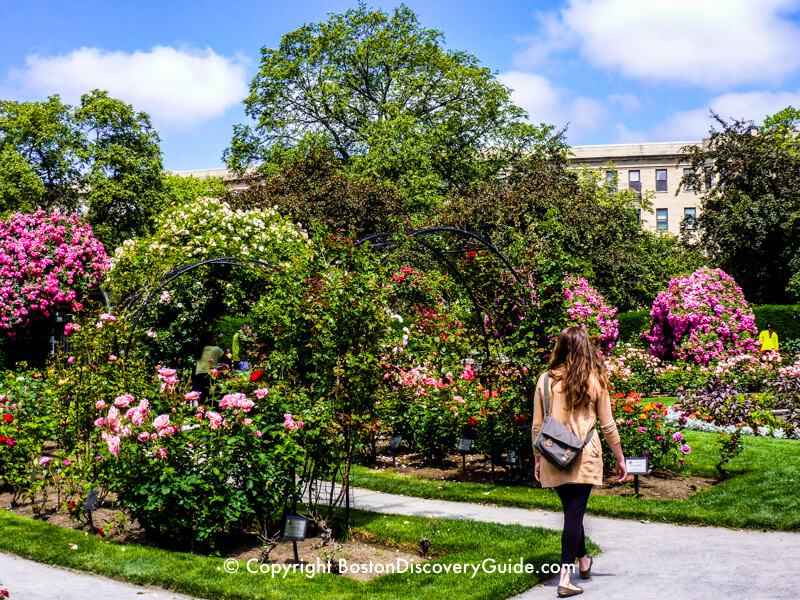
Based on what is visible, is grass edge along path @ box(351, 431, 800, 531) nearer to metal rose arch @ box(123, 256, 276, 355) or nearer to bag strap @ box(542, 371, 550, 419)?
bag strap @ box(542, 371, 550, 419)

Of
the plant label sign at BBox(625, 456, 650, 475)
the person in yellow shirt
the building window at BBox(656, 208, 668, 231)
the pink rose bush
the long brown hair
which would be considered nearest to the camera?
the long brown hair

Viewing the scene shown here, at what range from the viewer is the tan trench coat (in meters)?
4.52

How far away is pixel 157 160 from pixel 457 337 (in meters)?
30.9

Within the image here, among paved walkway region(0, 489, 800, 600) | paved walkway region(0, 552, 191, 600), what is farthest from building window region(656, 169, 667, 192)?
paved walkway region(0, 552, 191, 600)

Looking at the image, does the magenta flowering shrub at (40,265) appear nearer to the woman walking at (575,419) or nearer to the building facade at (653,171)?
the woman walking at (575,419)

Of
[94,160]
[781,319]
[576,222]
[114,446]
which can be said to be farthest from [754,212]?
[94,160]

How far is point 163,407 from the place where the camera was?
6281 millimetres

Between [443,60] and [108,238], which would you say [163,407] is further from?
[108,238]

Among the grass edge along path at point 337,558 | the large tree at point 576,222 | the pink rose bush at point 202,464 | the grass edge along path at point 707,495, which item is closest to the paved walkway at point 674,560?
the grass edge along path at point 707,495

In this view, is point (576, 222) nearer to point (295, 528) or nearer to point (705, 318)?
point (705, 318)

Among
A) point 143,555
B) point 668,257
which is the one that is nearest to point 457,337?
point 143,555

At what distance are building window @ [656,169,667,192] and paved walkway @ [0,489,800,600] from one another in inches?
2074

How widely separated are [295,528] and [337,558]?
500 mm

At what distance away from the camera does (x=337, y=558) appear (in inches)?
211
